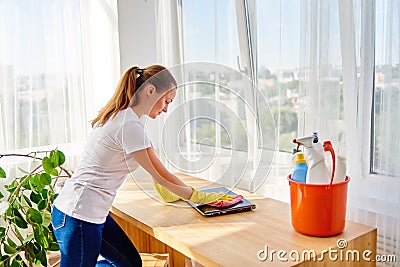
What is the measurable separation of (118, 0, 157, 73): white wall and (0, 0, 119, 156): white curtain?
0.05 meters

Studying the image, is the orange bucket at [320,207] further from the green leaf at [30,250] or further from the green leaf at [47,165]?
the green leaf at [30,250]

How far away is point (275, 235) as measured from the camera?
1510 mm

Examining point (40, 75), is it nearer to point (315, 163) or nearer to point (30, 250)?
point (30, 250)

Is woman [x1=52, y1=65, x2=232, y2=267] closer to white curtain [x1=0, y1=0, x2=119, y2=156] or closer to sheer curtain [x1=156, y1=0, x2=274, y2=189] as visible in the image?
sheer curtain [x1=156, y1=0, x2=274, y2=189]

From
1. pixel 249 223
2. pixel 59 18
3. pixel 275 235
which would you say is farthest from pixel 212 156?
pixel 59 18

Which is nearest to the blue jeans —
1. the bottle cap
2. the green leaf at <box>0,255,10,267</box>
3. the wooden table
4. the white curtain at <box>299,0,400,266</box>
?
the wooden table

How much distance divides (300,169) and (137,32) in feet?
5.06

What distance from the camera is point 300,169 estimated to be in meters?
1.51

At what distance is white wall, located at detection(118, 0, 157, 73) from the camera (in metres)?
2.70

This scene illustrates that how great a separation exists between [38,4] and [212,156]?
4.03 feet

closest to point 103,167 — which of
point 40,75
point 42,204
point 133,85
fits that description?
point 133,85

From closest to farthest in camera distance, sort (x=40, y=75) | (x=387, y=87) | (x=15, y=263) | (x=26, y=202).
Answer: (x=387, y=87) → (x=15, y=263) → (x=26, y=202) → (x=40, y=75)

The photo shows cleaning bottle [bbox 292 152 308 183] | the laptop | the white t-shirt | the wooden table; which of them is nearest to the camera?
the wooden table

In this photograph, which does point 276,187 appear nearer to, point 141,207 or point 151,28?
point 141,207
